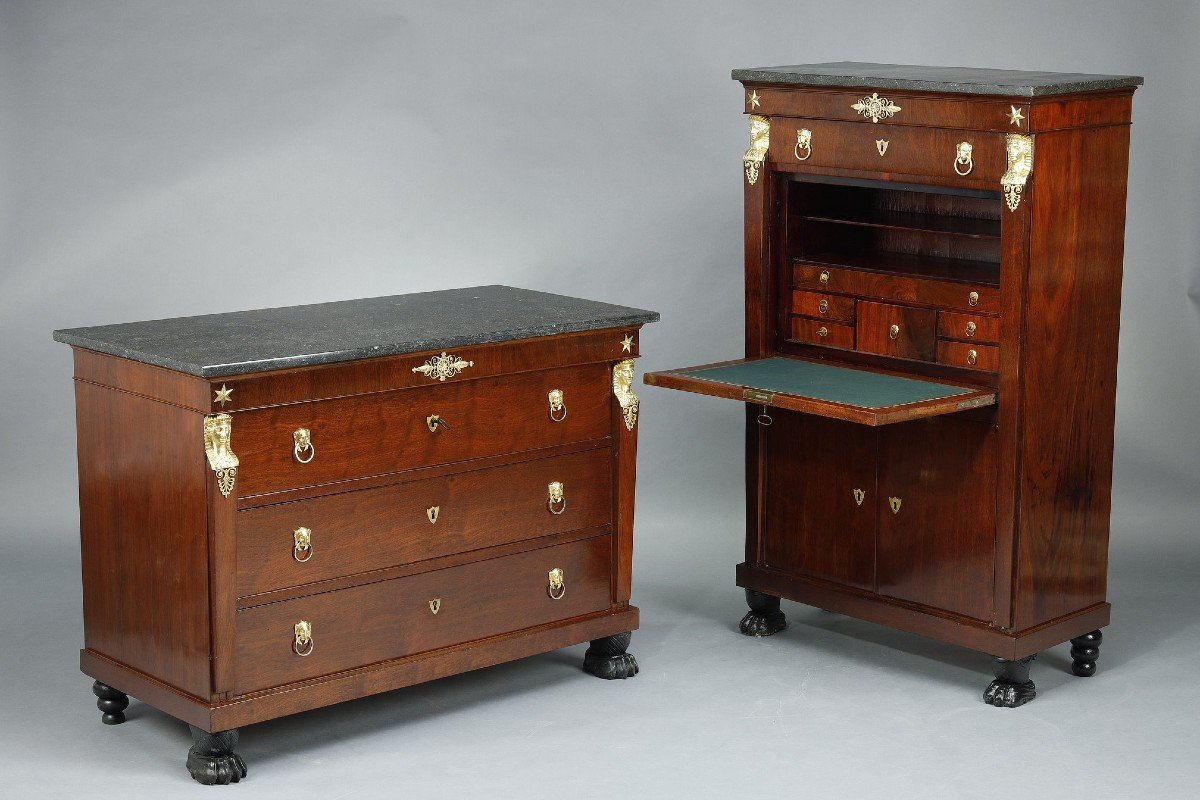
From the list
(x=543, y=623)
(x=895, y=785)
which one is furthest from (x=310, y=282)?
(x=895, y=785)

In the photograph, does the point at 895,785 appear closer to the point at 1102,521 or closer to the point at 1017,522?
the point at 1017,522

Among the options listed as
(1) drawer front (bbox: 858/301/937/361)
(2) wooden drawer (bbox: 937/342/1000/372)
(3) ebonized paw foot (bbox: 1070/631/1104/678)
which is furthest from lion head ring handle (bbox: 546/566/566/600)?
(3) ebonized paw foot (bbox: 1070/631/1104/678)

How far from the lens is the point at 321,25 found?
6.79 meters

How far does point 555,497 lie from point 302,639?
0.82 metres

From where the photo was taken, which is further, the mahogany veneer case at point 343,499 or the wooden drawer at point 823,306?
the wooden drawer at point 823,306

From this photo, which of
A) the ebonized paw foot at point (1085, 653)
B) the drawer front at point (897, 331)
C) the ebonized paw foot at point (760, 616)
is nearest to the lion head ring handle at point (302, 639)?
A: the ebonized paw foot at point (760, 616)

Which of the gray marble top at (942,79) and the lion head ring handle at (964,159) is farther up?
the gray marble top at (942,79)

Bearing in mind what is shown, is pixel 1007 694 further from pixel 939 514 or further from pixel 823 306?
pixel 823 306

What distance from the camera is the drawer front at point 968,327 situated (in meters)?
5.06

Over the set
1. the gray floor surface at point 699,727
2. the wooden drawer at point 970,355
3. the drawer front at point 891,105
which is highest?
the drawer front at point 891,105

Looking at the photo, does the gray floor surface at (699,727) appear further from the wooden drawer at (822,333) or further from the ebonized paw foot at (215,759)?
the wooden drawer at (822,333)

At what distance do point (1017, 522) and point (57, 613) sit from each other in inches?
111

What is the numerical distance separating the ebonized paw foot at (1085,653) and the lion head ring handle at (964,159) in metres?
1.33

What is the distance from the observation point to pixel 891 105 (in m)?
5.07
